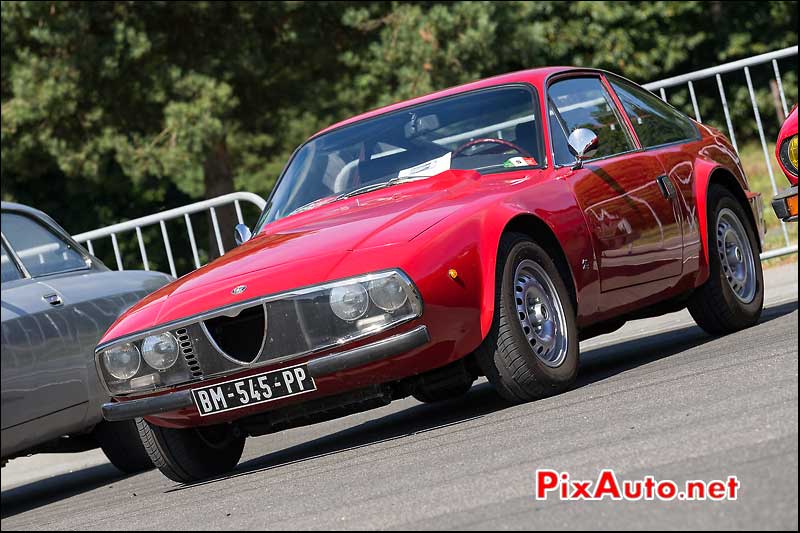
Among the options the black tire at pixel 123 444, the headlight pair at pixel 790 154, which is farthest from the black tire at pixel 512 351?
the black tire at pixel 123 444

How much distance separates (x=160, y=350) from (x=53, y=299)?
54.5 inches

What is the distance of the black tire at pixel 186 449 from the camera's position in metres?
6.43

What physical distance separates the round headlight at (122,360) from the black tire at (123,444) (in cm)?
154

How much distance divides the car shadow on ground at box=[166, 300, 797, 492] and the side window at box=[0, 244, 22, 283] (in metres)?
1.55

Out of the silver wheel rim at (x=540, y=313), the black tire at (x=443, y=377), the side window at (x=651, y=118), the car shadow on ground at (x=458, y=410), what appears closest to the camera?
the black tire at (x=443, y=377)

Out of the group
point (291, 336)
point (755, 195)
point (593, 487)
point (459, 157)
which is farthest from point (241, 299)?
point (755, 195)

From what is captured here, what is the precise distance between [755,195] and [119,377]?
4.18 meters

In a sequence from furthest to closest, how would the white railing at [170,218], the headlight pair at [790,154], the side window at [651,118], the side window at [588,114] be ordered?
the white railing at [170,218], the side window at [651,118], the headlight pair at [790,154], the side window at [588,114]

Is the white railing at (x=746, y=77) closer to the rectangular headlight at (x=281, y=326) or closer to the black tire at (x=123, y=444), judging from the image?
the black tire at (x=123, y=444)

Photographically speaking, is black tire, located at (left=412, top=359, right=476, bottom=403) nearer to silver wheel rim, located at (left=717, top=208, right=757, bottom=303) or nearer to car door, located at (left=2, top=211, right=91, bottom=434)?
car door, located at (left=2, top=211, right=91, bottom=434)

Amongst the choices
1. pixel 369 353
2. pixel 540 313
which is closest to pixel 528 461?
pixel 369 353

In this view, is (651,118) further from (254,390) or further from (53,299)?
(53,299)

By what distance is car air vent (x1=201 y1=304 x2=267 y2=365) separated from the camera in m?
5.96

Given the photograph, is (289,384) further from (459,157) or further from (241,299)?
(459,157)
